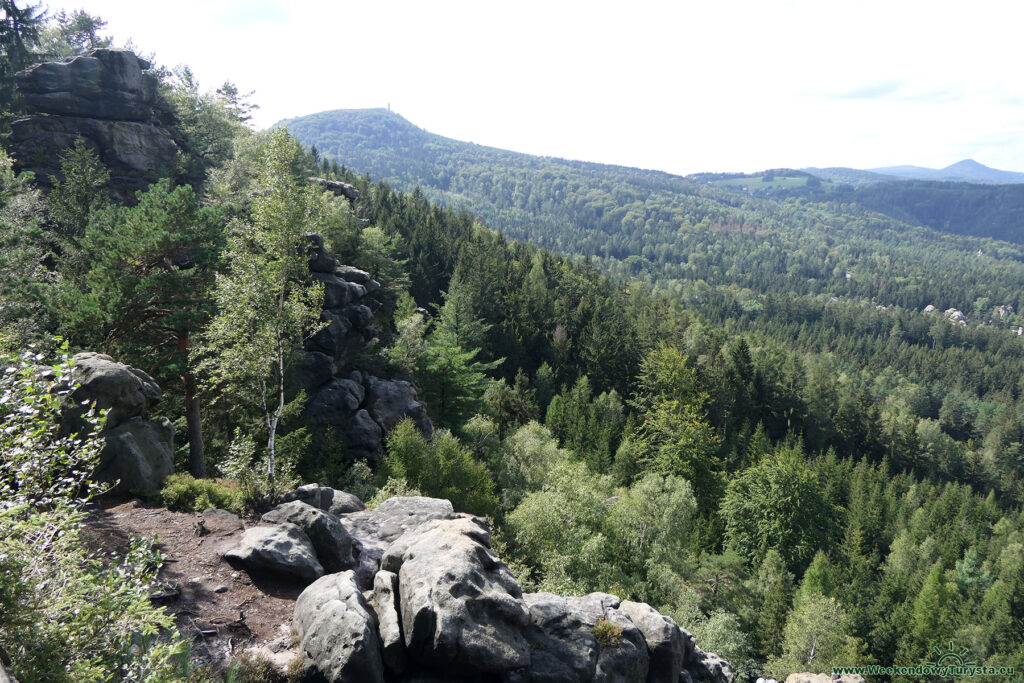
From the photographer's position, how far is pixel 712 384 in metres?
98.4

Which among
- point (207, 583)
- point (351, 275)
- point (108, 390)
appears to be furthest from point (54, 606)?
point (351, 275)

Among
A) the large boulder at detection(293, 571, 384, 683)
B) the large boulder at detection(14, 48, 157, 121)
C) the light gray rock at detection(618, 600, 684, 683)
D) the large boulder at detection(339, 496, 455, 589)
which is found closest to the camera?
the large boulder at detection(293, 571, 384, 683)

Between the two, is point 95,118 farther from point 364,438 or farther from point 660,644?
point 660,644

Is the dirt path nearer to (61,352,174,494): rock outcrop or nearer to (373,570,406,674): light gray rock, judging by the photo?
(61,352,174,494): rock outcrop

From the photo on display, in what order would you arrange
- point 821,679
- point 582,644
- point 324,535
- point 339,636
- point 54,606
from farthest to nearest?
1. point 821,679
2. point 324,535
3. point 582,644
4. point 339,636
5. point 54,606

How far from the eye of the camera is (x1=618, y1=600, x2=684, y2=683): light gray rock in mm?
19266

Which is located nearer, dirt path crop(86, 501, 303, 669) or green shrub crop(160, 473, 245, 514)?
dirt path crop(86, 501, 303, 669)

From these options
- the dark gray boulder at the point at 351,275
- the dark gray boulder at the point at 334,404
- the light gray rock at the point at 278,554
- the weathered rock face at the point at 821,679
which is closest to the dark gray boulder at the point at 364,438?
the dark gray boulder at the point at 334,404

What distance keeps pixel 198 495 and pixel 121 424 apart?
4.22 meters

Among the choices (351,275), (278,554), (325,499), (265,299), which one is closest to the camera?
(278,554)

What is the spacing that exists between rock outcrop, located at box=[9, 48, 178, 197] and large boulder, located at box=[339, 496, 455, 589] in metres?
60.9

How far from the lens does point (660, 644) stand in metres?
19.4

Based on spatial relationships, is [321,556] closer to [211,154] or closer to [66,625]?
[66,625]

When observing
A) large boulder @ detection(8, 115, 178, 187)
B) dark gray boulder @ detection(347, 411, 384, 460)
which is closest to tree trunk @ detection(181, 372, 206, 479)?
dark gray boulder @ detection(347, 411, 384, 460)
